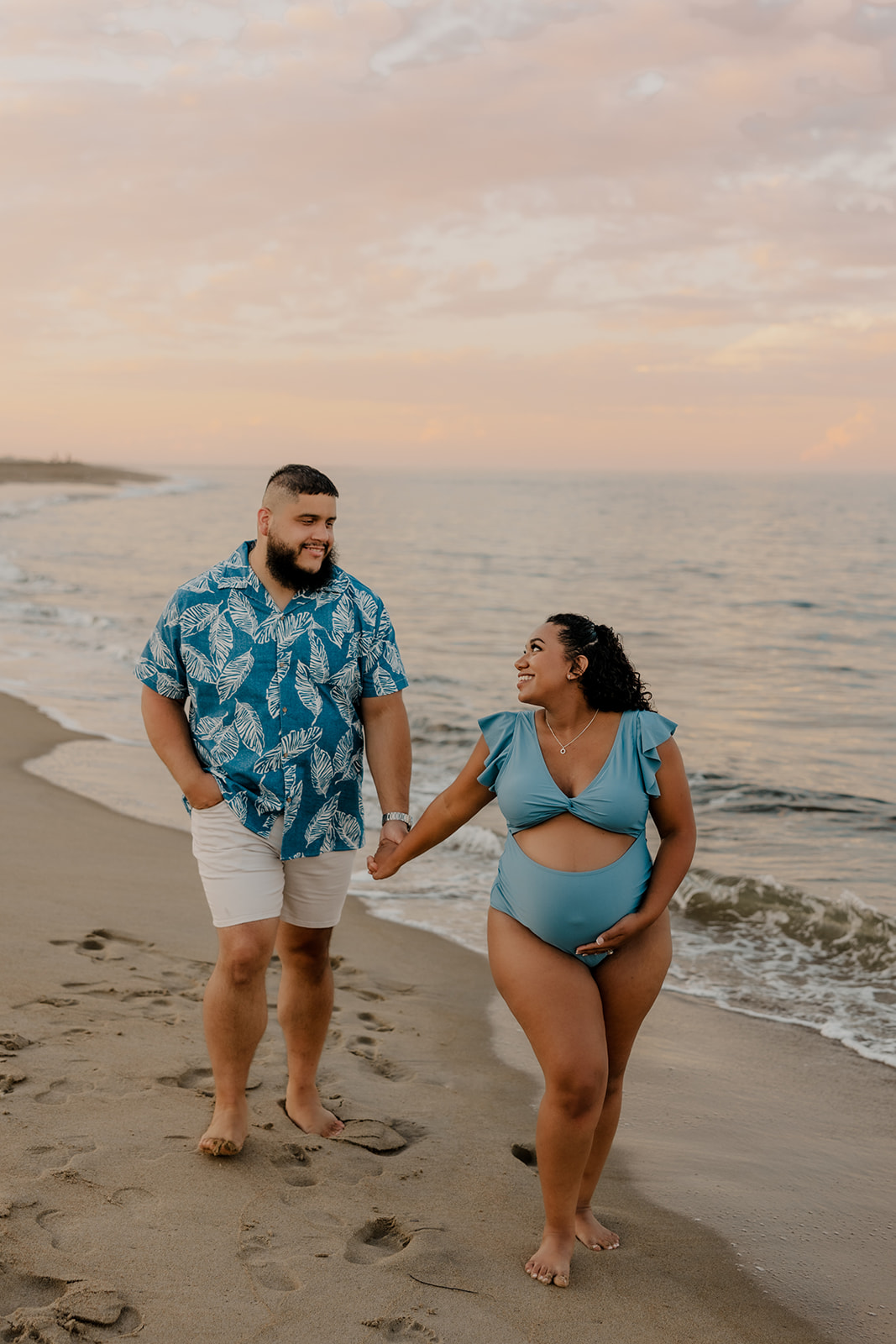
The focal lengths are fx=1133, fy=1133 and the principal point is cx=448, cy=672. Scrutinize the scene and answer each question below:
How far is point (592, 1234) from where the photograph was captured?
10.9 ft

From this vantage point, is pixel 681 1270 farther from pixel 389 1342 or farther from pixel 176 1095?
pixel 176 1095

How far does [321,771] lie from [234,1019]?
0.82 m

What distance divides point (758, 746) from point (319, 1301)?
919cm

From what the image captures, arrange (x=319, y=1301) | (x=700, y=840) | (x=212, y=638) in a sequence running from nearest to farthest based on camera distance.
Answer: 1. (x=319, y=1301)
2. (x=212, y=638)
3. (x=700, y=840)

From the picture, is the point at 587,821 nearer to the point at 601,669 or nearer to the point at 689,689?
the point at 601,669

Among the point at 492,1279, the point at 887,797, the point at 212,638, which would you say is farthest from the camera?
the point at 887,797

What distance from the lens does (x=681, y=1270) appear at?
326 cm

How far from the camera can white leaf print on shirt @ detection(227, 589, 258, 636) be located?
360cm

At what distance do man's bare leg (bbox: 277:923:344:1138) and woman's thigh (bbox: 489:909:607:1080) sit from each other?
933 mm

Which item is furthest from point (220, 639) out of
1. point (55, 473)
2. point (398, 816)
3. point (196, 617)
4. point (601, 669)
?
point (55, 473)

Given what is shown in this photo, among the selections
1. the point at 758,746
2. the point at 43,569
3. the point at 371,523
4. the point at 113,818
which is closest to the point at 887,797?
the point at 758,746

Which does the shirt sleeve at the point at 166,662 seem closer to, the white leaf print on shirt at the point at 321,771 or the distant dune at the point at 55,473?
the white leaf print on shirt at the point at 321,771

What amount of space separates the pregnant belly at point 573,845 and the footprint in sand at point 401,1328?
1.18 metres

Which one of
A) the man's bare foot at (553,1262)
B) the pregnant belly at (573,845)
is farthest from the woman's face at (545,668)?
the man's bare foot at (553,1262)
